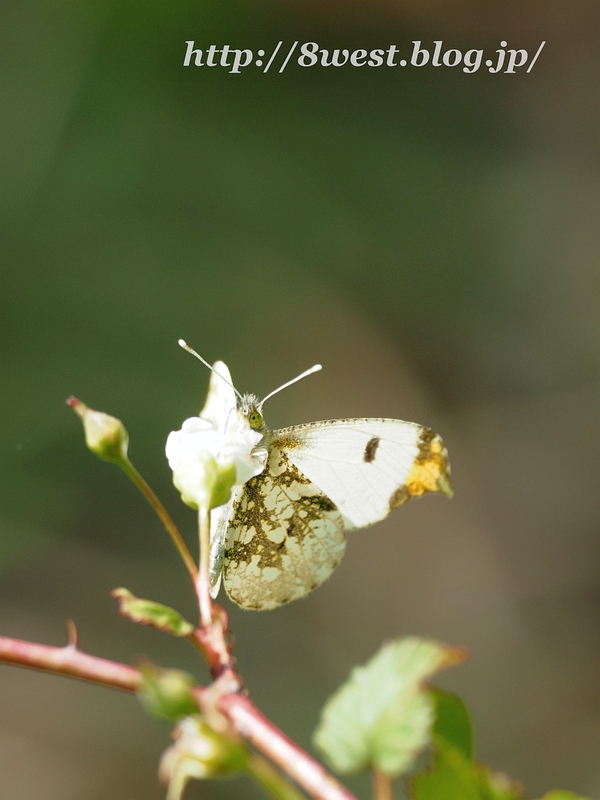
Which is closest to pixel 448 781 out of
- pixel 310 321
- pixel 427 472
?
pixel 427 472

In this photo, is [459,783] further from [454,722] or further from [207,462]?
[207,462]

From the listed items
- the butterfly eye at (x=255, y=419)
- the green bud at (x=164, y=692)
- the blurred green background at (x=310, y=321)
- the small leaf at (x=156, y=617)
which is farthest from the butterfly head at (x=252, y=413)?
the blurred green background at (x=310, y=321)

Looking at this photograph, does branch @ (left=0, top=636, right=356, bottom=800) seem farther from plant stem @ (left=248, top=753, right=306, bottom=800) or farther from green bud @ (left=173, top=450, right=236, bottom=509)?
green bud @ (left=173, top=450, right=236, bottom=509)

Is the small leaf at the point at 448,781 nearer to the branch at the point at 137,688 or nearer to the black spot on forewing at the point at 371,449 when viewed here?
the branch at the point at 137,688

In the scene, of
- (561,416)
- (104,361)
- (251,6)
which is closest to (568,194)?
(561,416)

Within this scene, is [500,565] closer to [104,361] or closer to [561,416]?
[561,416]
